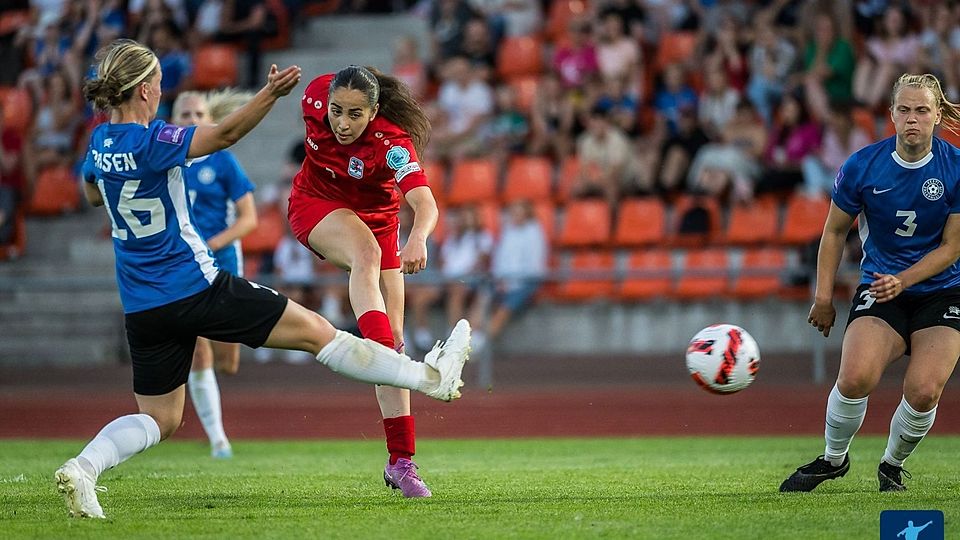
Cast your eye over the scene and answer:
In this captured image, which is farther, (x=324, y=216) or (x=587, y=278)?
(x=587, y=278)

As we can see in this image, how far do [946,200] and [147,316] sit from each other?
4.02 meters

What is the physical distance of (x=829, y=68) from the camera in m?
16.7

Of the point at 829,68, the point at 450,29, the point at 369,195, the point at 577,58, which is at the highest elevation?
the point at 450,29

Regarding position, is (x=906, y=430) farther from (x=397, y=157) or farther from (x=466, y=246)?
(x=466, y=246)

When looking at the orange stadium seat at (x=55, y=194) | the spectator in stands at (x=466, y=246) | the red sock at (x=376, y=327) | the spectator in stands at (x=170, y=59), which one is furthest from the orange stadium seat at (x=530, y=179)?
the red sock at (x=376, y=327)

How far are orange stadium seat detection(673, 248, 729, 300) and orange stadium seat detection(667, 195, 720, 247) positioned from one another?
190 mm

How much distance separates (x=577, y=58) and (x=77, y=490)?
13301mm

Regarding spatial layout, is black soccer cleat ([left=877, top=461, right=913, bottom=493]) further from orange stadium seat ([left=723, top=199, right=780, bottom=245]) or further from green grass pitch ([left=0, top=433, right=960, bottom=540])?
orange stadium seat ([left=723, top=199, right=780, bottom=245])

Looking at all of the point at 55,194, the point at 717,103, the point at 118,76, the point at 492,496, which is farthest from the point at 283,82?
the point at 55,194

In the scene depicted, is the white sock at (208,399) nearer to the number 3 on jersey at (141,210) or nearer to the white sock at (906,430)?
the number 3 on jersey at (141,210)

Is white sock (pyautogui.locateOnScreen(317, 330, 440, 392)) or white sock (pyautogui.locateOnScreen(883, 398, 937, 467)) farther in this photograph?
white sock (pyautogui.locateOnScreen(883, 398, 937, 467))

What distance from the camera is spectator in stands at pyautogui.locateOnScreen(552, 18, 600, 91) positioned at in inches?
715

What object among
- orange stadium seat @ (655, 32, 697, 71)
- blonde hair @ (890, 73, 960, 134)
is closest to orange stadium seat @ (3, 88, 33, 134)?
orange stadium seat @ (655, 32, 697, 71)

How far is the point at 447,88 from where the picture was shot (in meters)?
19.0
